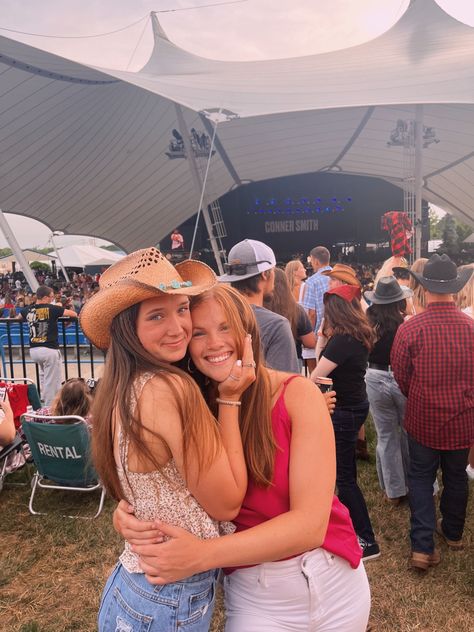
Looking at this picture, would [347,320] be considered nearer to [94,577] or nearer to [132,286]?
[132,286]

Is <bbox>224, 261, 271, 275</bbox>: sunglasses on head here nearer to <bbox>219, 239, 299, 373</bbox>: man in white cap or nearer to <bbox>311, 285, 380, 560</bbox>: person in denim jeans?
<bbox>219, 239, 299, 373</bbox>: man in white cap

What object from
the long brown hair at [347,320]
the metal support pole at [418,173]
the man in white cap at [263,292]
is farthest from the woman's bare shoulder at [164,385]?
the metal support pole at [418,173]

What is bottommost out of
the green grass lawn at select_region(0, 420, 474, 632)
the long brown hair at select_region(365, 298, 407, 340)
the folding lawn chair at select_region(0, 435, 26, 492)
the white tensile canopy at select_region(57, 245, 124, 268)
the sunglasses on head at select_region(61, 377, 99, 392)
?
the white tensile canopy at select_region(57, 245, 124, 268)

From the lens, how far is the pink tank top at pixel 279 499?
A: 4.09 feet

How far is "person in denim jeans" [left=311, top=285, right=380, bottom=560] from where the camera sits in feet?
9.69

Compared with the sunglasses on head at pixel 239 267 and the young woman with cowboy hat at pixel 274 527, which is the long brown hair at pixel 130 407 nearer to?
the young woman with cowboy hat at pixel 274 527

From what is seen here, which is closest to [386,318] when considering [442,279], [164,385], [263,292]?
[442,279]

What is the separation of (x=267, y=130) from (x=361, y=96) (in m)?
8.15

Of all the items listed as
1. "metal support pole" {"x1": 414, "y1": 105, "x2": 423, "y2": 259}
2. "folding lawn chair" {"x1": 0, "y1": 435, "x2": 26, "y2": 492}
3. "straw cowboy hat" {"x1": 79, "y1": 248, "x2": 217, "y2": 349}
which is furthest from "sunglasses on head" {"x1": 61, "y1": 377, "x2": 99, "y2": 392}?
"metal support pole" {"x1": 414, "y1": 105, "x2": 423, "y2": 259}

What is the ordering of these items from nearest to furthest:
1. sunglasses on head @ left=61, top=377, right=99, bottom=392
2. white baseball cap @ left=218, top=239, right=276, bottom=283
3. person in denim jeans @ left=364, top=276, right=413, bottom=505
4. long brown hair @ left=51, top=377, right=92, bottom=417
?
white baseball cap @ left=218, top=239, right=276, bottom=283
person in denim jeans @ left=364, top=276, right=413, bottom=505
long brown hair @ left=51, top=377, right=92, bottom=417
sunglasses on head @ left=61, top=377, right=99, bottom=392

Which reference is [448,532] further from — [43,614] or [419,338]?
[43,614]

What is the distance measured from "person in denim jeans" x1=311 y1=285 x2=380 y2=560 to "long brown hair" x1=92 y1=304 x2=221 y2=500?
6.08ft

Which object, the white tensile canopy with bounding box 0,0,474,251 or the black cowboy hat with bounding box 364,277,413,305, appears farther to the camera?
the white tensile canopy with bounding box 0,0,474,251

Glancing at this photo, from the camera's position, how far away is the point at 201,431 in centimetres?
113
